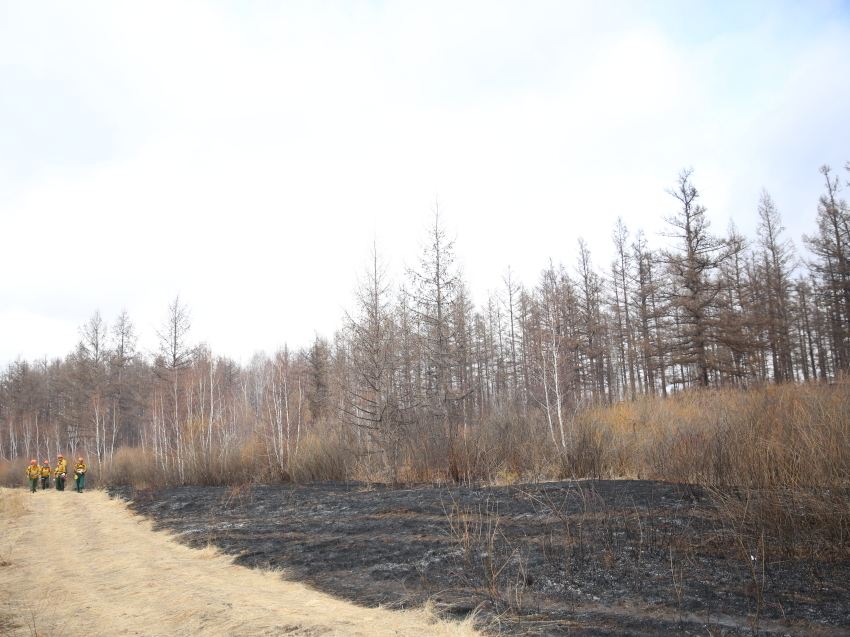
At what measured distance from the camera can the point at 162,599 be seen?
19.4ft

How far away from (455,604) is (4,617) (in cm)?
466

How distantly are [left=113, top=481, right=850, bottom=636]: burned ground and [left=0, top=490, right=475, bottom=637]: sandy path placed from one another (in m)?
0.39

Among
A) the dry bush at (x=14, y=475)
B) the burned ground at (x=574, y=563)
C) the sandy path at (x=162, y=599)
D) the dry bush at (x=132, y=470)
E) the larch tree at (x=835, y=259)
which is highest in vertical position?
the larch tree at (x=835, y=259)

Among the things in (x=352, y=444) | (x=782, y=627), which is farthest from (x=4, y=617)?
(x=352, y=444)

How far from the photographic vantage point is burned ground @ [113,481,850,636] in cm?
414

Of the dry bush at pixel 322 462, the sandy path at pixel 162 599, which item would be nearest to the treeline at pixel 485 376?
the dry bush at pixel 322 462

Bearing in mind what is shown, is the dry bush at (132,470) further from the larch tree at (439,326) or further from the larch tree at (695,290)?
the larch tree at (695,290)

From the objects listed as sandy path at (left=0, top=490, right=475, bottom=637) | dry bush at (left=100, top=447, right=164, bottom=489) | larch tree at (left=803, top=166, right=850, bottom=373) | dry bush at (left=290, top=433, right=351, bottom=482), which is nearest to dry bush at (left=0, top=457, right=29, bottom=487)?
dry bush at (left=100, top=447, right=164, bottom=489)

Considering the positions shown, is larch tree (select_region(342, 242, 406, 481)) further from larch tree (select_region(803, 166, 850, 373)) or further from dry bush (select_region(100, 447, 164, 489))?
larch tree (select_region(803, 166, 850, 373))

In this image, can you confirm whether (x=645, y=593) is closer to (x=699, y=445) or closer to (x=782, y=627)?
(x=782, y=627)

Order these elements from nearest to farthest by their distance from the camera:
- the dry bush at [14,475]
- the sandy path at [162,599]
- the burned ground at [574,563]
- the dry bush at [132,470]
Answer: the burned ground at [574,563] → the sandy path at [162,599] → the dry bush at [132,470] → the dry bush at [14,475]

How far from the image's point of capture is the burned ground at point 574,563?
13.6 ft

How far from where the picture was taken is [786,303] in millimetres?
33844

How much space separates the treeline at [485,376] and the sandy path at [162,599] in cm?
583
